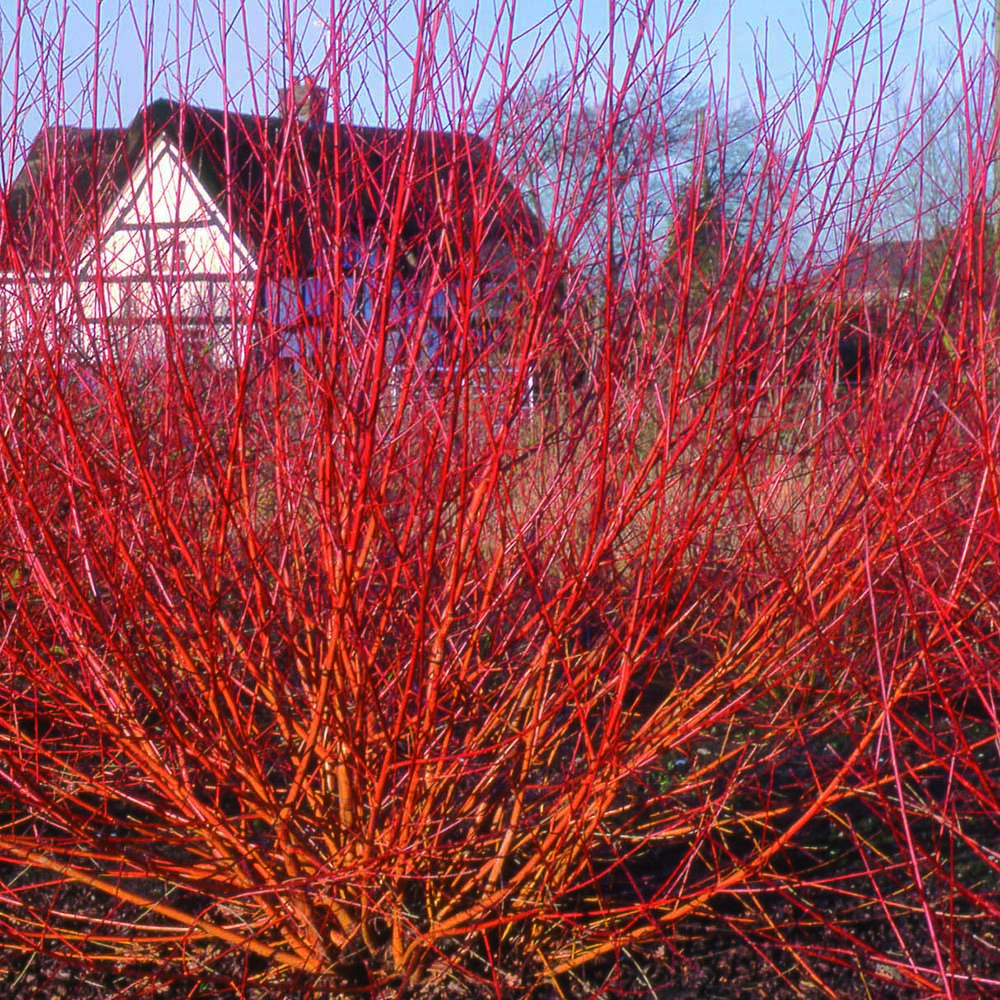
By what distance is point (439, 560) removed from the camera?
2.23 m

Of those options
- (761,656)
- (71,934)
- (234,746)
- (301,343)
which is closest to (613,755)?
(761,656)

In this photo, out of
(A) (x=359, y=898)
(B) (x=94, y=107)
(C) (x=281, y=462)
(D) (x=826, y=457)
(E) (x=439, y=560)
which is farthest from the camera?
(D) (x=826, y=457)

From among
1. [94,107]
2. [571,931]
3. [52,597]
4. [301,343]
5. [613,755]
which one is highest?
[94,107]

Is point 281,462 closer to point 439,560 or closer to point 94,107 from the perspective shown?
point 439,560

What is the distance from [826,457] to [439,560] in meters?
1.12

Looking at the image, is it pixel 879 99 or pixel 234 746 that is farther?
pixel 879 99

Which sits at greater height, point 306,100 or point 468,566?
point 306,100

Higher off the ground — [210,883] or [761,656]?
[761,656]

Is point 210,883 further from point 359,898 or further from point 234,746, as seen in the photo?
point 234,746

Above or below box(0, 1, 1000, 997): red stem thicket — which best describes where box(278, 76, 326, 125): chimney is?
above

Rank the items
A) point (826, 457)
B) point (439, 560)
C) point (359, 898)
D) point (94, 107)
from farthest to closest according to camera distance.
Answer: point (826, 457) < point (359, 898) < point (439, 560) < point (94, 107)

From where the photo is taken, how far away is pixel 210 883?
235cm

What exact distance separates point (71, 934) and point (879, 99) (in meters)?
2.52

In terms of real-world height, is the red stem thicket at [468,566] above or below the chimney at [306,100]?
below
